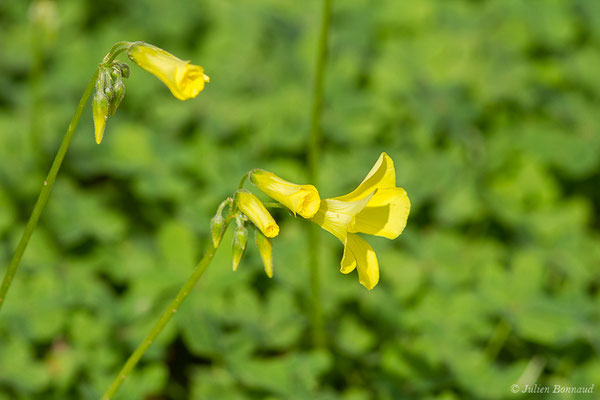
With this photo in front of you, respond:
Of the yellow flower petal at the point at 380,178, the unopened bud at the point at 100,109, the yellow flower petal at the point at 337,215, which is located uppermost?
the unopened bud at the point at 100,109

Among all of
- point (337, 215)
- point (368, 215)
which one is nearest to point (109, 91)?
point (337, 215)

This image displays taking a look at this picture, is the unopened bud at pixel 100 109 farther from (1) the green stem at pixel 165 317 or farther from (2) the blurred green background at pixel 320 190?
(2) the blurred green background at pixel 320 190

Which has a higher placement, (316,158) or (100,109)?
(316,158)

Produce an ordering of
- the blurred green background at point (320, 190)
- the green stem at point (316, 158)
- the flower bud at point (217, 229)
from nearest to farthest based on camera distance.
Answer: the flower bud at point (217, 229) → the green stem at point (316, 158) → the blurred green background at point (320, 190)

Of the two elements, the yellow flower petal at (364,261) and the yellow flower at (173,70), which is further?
the yellow flower petal at (364,261)

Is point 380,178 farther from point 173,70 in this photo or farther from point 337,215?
point 173,70

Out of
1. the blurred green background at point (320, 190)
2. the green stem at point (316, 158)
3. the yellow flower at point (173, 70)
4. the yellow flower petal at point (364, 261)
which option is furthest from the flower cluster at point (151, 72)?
the blurred green background at point (320, 190)
